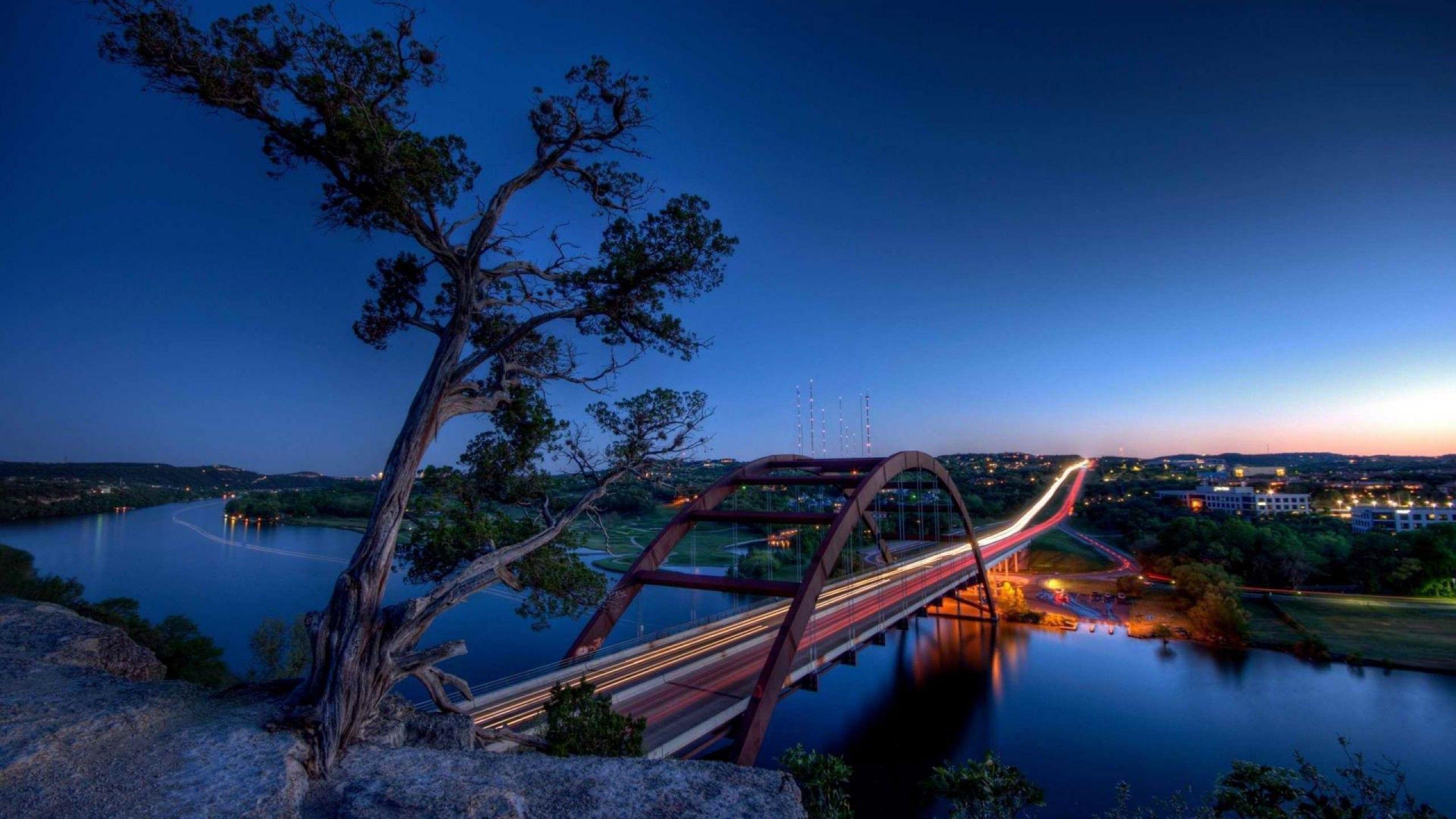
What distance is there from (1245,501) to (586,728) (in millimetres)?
94462

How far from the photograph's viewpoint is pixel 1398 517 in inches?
Result: 2169

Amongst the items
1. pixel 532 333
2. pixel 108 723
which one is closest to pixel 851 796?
pixel 532 333

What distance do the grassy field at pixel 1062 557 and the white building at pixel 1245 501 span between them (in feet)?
88.7

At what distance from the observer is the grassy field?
53031 millimetres

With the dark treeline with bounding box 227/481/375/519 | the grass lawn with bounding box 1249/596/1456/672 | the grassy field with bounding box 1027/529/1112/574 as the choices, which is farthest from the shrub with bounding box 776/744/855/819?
the dark treeline with bounding box 227/481/375/519

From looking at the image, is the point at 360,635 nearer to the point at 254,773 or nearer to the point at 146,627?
the point at 254,773

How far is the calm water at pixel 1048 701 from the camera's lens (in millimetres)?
21281

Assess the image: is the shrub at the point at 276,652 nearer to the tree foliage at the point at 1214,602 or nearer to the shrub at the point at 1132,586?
the tree foliage at the point at 1214,602

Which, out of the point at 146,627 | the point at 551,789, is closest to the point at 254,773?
the point at 551,789

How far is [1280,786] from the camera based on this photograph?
9242mm

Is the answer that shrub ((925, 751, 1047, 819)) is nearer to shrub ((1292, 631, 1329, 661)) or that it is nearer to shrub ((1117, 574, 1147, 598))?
shrub ((1292, 631, 1329, 661))

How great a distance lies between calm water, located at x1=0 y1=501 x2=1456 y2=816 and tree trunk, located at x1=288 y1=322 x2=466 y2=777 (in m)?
16.6

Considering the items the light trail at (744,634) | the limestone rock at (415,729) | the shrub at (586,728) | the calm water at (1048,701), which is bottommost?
the calm water at (1048,701)

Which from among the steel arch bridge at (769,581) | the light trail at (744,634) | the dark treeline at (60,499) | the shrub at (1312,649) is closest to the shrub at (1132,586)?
the light trail at (744,634)
